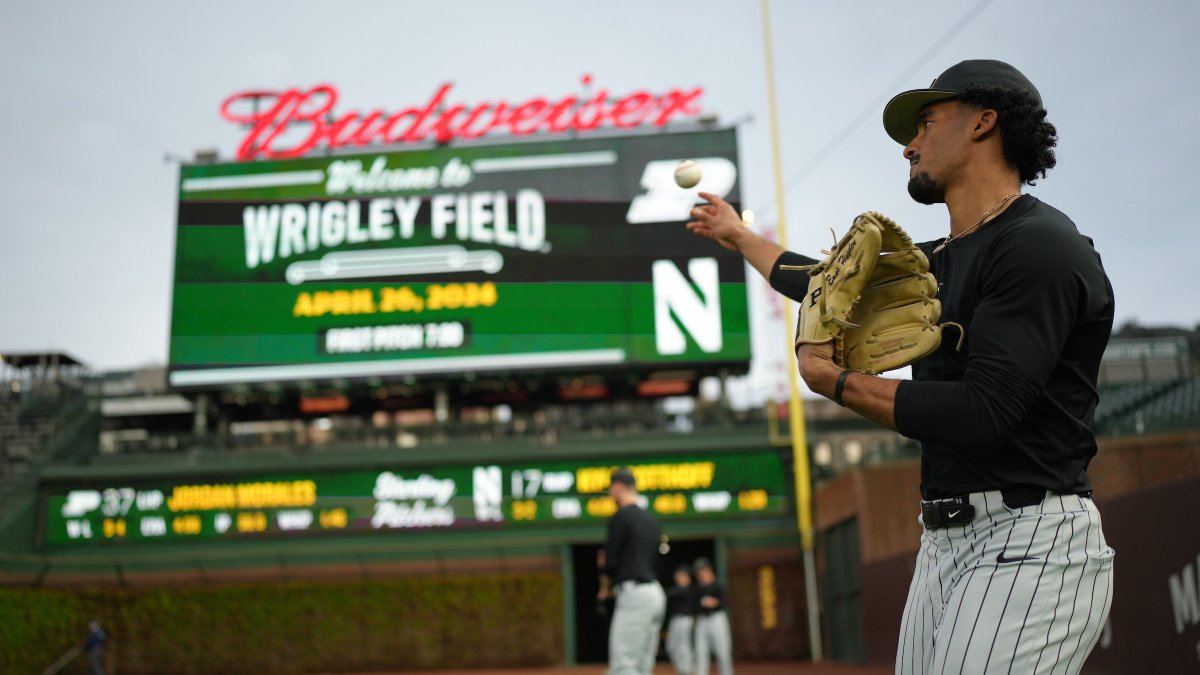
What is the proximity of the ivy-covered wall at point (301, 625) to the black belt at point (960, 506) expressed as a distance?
19258mm

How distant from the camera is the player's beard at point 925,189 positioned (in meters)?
2.62

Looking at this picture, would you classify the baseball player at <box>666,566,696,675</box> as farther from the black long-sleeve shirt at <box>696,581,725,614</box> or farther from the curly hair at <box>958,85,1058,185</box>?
the curly hair at <box>958,85,1058,185</box>

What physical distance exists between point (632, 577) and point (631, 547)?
190mm

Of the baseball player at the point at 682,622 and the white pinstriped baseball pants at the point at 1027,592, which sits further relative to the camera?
the baseball player at the point at 682,622

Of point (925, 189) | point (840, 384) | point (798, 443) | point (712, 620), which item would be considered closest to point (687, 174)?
point (925, 189)

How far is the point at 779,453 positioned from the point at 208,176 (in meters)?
15.2

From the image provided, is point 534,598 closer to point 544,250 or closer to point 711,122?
point 544,250

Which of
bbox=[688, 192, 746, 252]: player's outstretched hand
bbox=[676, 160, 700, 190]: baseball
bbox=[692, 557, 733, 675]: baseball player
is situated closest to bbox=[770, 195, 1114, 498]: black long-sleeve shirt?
bbox=[688, 192, 746, 252]: player's outstretched hand

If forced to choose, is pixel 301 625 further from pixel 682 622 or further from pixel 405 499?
pixel 682 622

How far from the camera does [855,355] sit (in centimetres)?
255

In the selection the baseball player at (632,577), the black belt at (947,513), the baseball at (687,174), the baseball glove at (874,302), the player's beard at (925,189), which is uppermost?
the baseball at (687,174)

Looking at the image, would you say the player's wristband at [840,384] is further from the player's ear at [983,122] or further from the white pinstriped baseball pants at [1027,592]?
the player's ear at [983,122]

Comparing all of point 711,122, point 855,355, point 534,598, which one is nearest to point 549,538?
point 534,598

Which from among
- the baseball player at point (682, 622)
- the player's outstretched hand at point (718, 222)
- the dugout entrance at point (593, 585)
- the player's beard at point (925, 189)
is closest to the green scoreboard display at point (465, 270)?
the dugout entrance at point (593, 585)
